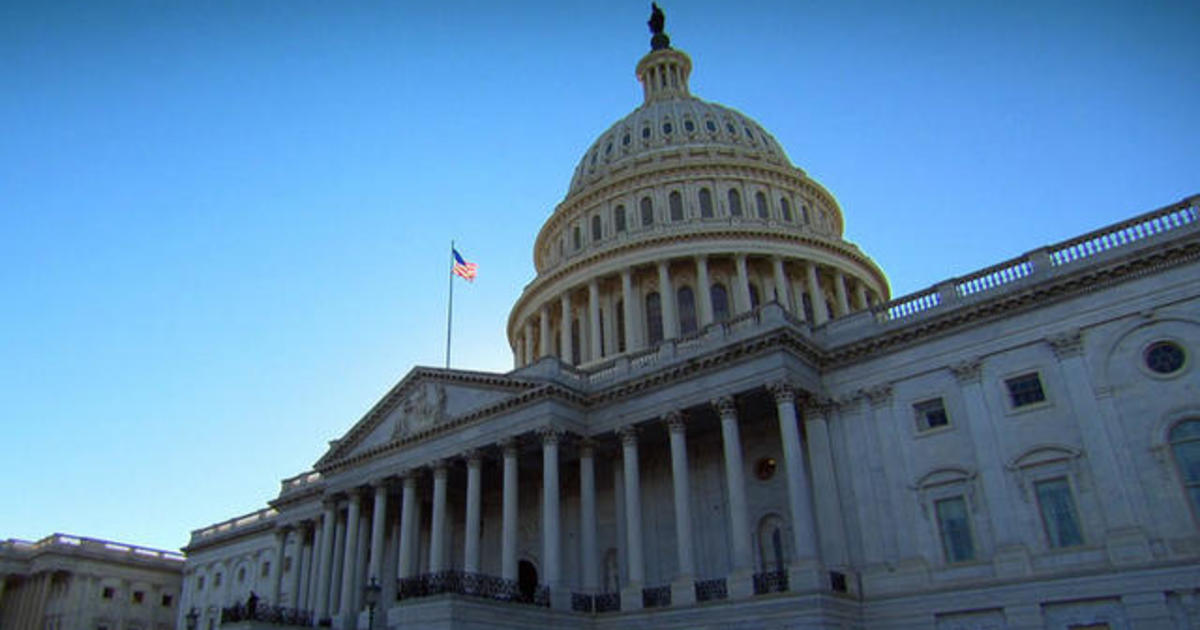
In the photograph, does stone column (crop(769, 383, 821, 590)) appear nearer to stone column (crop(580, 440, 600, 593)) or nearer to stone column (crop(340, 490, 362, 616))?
stone column (crop(580, 440, 600, 593))

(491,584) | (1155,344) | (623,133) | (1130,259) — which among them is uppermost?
(623,133)

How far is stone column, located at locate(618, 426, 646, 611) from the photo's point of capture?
3100 centimetres

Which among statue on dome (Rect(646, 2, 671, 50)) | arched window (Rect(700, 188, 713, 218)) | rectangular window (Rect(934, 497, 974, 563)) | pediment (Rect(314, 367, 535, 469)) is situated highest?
statue on dome (Rect(646, 2, 671, 50))

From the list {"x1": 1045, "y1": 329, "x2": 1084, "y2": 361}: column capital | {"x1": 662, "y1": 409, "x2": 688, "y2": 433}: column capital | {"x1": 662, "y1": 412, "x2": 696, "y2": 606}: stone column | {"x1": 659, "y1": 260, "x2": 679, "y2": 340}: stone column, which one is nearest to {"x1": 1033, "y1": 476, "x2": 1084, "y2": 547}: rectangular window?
{"x1": 1045, "y1": 329, "x2": 1084, "y2": 361}: column capital

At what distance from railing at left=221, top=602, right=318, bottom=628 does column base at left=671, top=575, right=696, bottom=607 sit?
1817 cm

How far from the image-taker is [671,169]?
186 feet

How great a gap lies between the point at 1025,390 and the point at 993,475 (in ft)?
9.93

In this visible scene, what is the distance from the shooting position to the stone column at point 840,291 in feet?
171

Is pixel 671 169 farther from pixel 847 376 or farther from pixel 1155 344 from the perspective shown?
pixel 1155 344

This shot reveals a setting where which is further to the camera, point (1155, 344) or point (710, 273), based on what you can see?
point (710, 273)

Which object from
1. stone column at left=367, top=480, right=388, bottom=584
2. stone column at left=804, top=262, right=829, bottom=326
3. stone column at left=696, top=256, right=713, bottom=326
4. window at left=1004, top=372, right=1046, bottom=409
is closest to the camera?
window at left=1004, top=372, right=1046, bottom=409

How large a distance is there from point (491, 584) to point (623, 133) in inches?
1641

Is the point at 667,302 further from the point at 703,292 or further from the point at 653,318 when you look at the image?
the point at 703,292

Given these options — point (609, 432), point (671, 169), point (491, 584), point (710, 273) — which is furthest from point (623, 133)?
point (491, 584)
